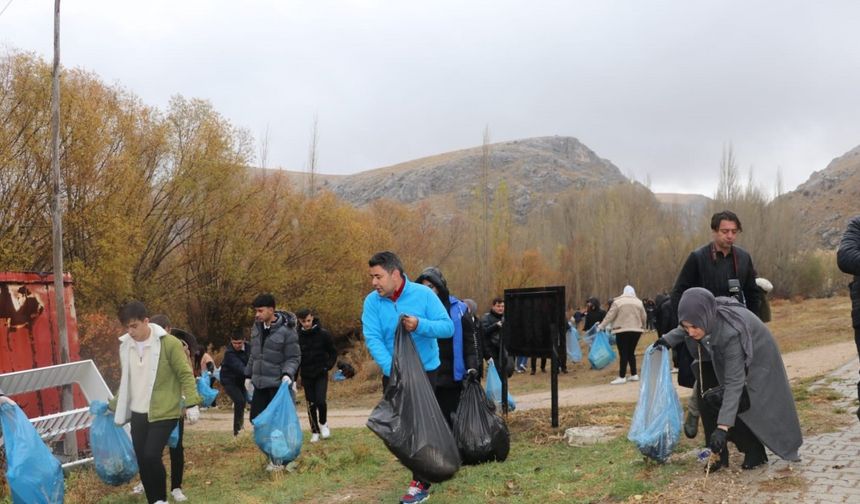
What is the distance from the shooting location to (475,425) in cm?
595

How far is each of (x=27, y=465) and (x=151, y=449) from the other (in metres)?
0.84

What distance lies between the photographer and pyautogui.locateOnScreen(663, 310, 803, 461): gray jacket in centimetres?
466

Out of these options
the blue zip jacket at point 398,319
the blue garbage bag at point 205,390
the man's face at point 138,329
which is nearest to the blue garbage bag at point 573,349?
the blue garbage bag at point 205,390

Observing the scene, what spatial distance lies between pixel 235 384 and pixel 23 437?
4.57 m

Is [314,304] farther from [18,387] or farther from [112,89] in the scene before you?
[18,387]

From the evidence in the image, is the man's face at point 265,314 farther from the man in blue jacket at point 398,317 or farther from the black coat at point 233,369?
the man in blue jacket at point 398,317

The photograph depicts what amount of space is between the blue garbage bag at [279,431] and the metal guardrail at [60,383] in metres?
1.66

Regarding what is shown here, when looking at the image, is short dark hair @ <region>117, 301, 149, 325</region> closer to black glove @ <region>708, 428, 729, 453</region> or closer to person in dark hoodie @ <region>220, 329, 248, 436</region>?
black glove @ <region>708, 428, 729, 453</region>

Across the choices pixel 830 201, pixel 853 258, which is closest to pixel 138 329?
pixel 853 258

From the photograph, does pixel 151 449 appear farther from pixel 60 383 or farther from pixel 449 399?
pixel 60 383

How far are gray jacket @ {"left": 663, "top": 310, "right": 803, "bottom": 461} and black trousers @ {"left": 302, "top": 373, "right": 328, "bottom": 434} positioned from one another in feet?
17.3

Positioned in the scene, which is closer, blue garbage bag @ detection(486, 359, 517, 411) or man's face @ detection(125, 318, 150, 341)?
man's face @ detection(125, 318, 150, 341)

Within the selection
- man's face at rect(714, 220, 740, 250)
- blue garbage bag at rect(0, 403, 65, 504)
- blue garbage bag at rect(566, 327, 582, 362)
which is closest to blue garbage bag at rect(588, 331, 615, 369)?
blue garbage bag at rect(566, 327, 582, 362)

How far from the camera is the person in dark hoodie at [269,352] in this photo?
7.67 meters
